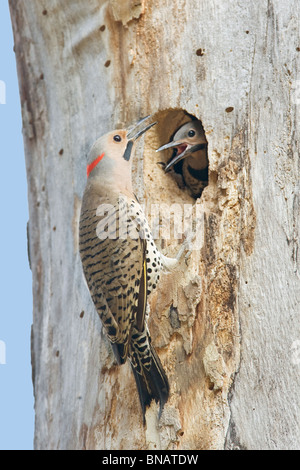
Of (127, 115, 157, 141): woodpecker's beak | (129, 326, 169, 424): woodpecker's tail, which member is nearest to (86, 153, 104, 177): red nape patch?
(127, 115, 157, 141): woodpecker's beak

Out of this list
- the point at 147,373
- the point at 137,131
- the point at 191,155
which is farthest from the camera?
the point at 191,155

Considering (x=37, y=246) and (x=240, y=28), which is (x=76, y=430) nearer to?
(x=37, y=246)

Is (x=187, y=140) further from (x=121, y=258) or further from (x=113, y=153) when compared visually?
(x=121, y=258)

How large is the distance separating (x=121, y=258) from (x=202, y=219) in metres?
0.41

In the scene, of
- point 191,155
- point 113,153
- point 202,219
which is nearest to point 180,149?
point 191,155

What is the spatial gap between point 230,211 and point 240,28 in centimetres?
93

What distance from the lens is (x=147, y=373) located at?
3330 millimetres

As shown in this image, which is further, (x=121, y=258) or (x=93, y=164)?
(x=93, y=164)

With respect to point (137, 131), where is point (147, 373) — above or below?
below

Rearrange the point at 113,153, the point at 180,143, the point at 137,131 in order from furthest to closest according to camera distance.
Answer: the point at 180,143 < the point at 137,131 < the point at 113,153

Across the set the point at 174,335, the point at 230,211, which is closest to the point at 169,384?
the point at 174,335

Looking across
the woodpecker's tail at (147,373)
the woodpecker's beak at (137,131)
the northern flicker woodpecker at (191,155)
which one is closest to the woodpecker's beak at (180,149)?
the northern flicker woodpecker at (191,155)

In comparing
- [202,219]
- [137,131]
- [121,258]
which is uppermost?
[137,131]

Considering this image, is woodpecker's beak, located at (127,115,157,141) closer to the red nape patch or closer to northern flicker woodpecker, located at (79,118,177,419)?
northern flicker woodpecker, located at (79,118,177,419)
